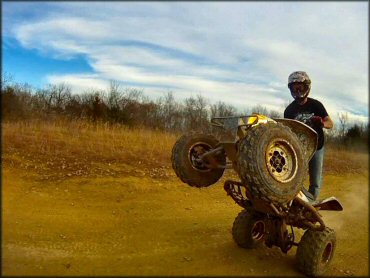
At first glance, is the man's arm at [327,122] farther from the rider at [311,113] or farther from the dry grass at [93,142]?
the dry grass at [93,142]

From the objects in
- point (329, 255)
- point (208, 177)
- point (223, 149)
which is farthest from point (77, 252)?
point (329, 255)

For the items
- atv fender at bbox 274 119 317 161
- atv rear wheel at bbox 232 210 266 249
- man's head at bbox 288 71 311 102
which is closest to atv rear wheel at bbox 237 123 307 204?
atv fender at bbox 274 119 317 161

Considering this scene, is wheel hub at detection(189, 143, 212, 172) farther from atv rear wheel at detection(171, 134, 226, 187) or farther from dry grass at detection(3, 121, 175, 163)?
dry grass at detection(3, 121, 175, 163)

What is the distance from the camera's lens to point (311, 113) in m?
6.04

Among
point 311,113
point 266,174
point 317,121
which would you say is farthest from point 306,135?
point 266,174

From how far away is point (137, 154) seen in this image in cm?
1431

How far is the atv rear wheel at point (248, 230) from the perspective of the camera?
6.23 m

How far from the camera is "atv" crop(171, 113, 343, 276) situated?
4434 mm

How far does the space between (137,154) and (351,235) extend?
809 cm

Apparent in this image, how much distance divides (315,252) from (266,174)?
64.2 inches

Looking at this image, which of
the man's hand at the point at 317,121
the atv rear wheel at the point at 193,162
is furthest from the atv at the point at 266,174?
the man's hand at the point at 317,121

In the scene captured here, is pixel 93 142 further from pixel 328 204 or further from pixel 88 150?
pixel 328 204

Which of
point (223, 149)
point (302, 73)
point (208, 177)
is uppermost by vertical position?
point (302, 73)

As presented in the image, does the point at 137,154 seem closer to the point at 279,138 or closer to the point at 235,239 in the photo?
the point at 235,239
